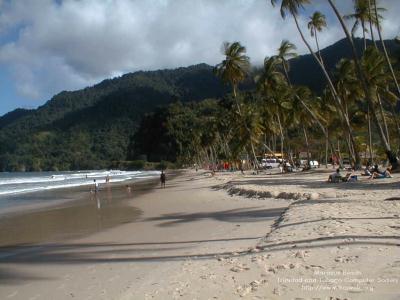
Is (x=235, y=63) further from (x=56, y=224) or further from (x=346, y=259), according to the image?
(x=346, y=259)

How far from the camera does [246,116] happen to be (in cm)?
4884

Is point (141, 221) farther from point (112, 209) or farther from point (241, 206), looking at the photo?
point (112, 209)

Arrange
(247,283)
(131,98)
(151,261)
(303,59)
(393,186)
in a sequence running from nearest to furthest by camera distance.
Answer: (247,283) → (151,261) → (393,186) → (303,59) → (131,98)

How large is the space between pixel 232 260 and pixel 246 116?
4268 cm

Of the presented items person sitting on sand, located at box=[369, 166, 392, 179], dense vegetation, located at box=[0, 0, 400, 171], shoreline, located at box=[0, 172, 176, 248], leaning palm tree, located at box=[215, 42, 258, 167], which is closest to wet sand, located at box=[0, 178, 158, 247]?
shoreline, located at box=[0, 172, 176, 248]

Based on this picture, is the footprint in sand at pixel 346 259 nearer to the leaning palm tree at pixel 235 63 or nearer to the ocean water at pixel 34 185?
the ocean water at pixel 34 185

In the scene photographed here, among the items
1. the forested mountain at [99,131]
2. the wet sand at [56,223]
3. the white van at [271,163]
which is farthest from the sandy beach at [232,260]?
the forested mountain at [99,131]

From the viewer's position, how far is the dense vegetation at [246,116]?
33.3 metres

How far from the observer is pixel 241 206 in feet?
50.3

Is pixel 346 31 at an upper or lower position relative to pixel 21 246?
upper

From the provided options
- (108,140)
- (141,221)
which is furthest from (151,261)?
(108,140)

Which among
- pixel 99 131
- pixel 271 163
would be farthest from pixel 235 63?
pixel 99 131

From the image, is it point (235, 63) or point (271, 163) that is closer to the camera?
point (235, 63)

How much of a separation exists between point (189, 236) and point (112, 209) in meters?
10.1
